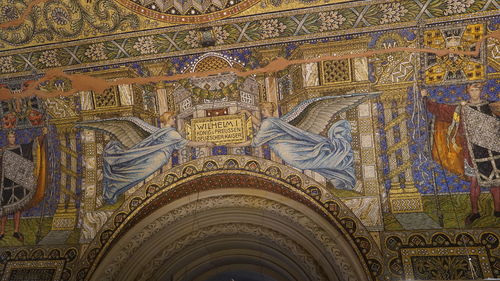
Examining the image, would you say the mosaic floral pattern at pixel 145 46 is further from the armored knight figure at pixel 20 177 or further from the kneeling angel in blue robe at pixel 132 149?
the armored knight figure at pixel 20 177

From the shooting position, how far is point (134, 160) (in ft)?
21.9

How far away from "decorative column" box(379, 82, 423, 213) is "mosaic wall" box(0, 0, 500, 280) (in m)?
0.01

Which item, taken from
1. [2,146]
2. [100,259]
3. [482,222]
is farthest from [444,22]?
[2,146]

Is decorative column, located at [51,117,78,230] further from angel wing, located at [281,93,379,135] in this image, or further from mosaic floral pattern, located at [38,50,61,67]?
angel wing, located at [281,93,379,135]

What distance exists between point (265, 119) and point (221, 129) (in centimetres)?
48

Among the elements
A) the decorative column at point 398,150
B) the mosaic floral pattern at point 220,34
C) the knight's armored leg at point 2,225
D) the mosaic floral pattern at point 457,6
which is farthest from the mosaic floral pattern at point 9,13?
the mosaic floral pattern at point 457,6

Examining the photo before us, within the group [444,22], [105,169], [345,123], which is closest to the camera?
[444,22]

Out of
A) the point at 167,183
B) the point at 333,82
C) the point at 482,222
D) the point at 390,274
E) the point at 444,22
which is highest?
the point at 444,22

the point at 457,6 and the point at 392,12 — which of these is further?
the point at 392,12

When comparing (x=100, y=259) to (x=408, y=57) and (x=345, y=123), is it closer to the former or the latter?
(x=345, y=123)

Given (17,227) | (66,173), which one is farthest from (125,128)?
(17,227)

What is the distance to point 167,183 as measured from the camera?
661 cm

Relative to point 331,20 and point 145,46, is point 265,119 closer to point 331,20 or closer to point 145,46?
point 331,20

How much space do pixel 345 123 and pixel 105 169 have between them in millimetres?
2605
